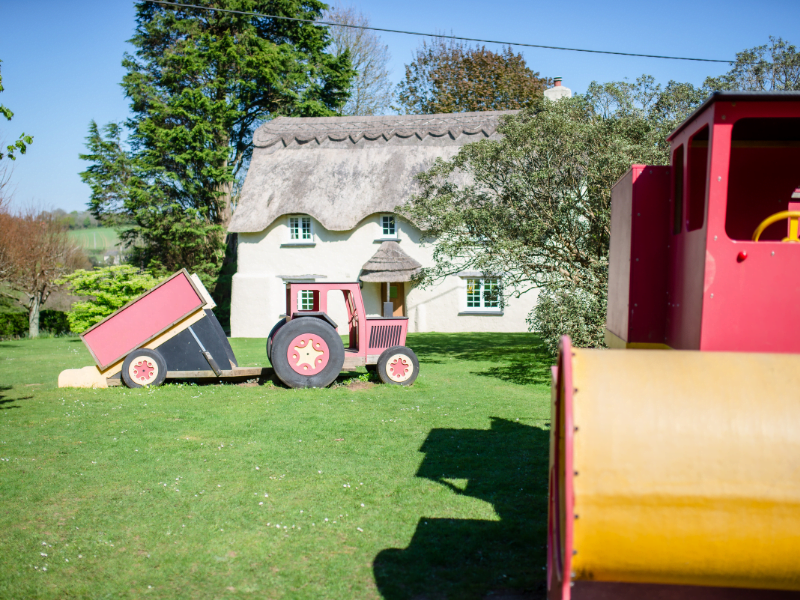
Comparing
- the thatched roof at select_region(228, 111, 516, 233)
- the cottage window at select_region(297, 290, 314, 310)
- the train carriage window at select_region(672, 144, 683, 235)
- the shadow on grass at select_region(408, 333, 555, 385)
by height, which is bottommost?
the shadow on grass at select_region(408, 333, 555, 385)

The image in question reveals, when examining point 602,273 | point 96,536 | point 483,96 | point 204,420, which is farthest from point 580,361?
point 483,96

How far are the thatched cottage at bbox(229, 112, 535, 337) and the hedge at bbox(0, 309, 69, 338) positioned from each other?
8771 millimetres

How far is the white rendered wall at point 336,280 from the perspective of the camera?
81.7 feet

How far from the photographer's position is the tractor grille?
11.9 m

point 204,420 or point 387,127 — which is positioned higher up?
point 387,127

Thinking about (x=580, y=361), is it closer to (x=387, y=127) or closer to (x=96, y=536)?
(x=96, y=536)

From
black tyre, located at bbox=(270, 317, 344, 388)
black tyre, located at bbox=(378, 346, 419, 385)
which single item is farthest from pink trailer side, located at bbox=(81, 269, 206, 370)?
black tyre, located at bbox=(378, 346, 419, 385)

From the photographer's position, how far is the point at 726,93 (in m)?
3.25

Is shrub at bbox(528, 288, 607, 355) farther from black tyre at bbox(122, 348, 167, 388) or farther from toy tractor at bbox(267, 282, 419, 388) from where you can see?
black tyre at bbox(122, 348, 167, 388)

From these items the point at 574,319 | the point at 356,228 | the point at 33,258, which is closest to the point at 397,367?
the point at 574,319

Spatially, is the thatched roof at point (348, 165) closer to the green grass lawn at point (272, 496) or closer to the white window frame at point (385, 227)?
the white window frame at point (385, 227)

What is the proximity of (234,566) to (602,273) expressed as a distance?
11.0m

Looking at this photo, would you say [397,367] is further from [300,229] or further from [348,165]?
[348,165]

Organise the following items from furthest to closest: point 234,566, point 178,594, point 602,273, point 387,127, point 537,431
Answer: point 387,127
point 602,273
point 537,431
point 234,566
point 178,594
